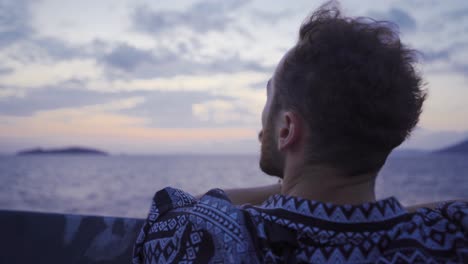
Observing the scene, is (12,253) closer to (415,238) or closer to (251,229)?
(251,229)

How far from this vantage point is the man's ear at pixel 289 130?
1.33 metres

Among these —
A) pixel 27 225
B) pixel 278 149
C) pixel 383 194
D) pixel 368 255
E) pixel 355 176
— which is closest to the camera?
pixel 368 255

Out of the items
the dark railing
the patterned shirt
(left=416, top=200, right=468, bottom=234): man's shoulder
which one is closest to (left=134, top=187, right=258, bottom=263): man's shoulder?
the patterned shirt

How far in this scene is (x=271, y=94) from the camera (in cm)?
147

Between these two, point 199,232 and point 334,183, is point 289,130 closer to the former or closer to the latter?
point 334,183

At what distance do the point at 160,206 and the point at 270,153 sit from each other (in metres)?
0.39

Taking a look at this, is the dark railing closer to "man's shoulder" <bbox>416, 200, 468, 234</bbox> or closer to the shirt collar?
the shirt collar

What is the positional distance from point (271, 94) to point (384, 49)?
367 millimetres

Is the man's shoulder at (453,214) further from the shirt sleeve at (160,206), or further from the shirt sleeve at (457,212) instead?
the shirt sleeve at (160,206)

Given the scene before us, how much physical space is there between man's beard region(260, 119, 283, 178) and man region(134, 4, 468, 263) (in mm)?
66

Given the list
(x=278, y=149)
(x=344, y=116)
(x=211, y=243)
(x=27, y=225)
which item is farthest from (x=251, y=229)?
(x=27, y=225)

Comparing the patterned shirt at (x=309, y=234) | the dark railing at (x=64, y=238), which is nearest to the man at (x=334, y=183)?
the patterned shirt at (x=309, y=234)

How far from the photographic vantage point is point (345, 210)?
1.25 m

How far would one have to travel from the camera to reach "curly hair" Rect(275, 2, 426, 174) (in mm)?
1249
